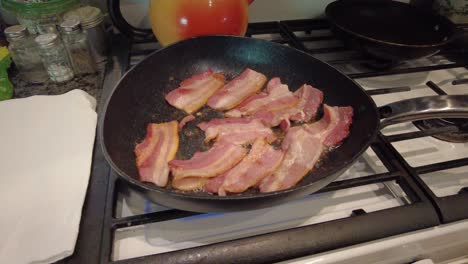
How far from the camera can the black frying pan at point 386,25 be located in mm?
753

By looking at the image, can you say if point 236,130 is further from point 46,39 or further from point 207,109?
point 46,39

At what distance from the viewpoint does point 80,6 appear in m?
0.79

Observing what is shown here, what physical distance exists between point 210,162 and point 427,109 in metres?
0.36

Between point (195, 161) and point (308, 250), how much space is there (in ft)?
→ 0.75

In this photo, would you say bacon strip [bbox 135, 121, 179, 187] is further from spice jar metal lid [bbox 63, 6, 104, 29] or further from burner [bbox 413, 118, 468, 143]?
burner [bbox 413, 118, 468, 143]

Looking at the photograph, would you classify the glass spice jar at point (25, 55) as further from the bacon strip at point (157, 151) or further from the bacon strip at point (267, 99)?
the bacon strip at point (267, 99)

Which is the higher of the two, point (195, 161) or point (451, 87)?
point (451, 87)

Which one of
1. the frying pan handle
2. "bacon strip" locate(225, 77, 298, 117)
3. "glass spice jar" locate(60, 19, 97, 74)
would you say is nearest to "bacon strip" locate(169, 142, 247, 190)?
"bacon strip" locate(225, 77, 298, 117)

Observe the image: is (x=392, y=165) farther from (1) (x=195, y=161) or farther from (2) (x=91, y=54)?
(2) (x=91, y=54)

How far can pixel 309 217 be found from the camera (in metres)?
0.50

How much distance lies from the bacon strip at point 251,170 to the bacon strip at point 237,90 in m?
0.13

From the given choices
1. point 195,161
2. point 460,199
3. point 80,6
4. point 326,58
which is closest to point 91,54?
point 80,6

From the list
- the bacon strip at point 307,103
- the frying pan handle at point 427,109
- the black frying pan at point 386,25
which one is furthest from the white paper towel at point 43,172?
the black frying pan at point 386,25

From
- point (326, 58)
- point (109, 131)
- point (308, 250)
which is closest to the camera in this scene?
point (308, 250)
